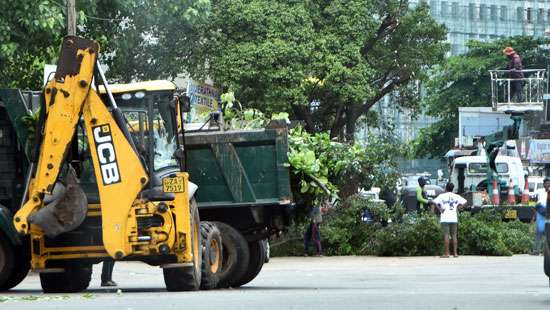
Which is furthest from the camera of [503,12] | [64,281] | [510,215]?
[503,12]

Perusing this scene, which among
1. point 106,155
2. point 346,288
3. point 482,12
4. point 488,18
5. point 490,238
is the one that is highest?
point 482,12

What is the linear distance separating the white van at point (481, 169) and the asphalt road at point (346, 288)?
1389 cm

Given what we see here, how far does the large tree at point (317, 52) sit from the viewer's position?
4131 centimetres

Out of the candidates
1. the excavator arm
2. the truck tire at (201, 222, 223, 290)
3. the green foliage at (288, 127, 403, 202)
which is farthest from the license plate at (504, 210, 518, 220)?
the excavator arm

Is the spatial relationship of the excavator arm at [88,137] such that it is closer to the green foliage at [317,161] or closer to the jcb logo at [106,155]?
the jcb logo at [106,155]

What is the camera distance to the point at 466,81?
241 ft

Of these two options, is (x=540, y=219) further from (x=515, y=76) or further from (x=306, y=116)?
(x=306, y=116)

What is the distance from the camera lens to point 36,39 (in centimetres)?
2486

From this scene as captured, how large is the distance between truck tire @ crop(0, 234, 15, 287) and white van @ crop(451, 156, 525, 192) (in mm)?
28129

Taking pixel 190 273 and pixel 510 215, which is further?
pixel 510 215

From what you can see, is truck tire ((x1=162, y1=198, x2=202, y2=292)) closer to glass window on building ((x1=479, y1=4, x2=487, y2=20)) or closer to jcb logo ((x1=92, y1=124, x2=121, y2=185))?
jcb logo ((x1=92, y1=124, x2=121, y2=185))

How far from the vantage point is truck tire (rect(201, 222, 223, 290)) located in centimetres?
1722

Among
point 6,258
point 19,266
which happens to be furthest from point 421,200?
point 6,258

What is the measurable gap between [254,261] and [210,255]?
1.93 meters
